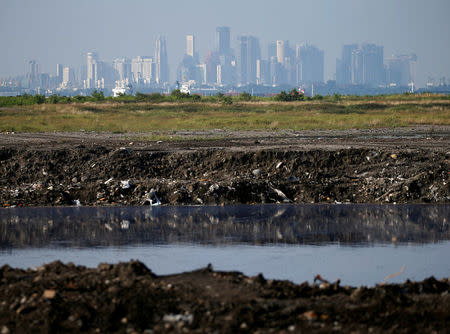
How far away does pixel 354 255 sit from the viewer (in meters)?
10.8

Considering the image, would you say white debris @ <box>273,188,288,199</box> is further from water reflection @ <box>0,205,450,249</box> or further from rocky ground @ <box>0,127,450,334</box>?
water reflection @ <box>0,205,450,249</box>

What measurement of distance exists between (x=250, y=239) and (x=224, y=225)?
150 cm

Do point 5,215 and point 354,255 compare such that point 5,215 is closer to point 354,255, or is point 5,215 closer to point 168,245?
point 168,245

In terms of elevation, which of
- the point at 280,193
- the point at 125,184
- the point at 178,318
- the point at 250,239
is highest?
the point at 125,184

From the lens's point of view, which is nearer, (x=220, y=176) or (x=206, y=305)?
(x=206, y=305)

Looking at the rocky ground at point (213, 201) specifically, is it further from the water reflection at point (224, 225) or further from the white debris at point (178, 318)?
the water reflection at point (224, 225)

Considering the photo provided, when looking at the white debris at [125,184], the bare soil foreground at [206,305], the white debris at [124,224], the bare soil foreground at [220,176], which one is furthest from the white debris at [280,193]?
the bare soil foreground at [206,305]

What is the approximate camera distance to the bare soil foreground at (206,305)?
6617 millimetres

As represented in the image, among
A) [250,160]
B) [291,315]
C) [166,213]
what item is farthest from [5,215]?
[291,315]

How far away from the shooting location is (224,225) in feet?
44.4

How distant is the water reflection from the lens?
12.1 meters

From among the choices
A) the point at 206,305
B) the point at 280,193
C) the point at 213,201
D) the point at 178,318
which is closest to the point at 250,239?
the point at 213,201

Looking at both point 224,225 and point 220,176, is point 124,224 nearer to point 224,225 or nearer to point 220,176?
point 224,225

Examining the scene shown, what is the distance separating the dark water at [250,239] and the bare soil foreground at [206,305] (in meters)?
1.44
